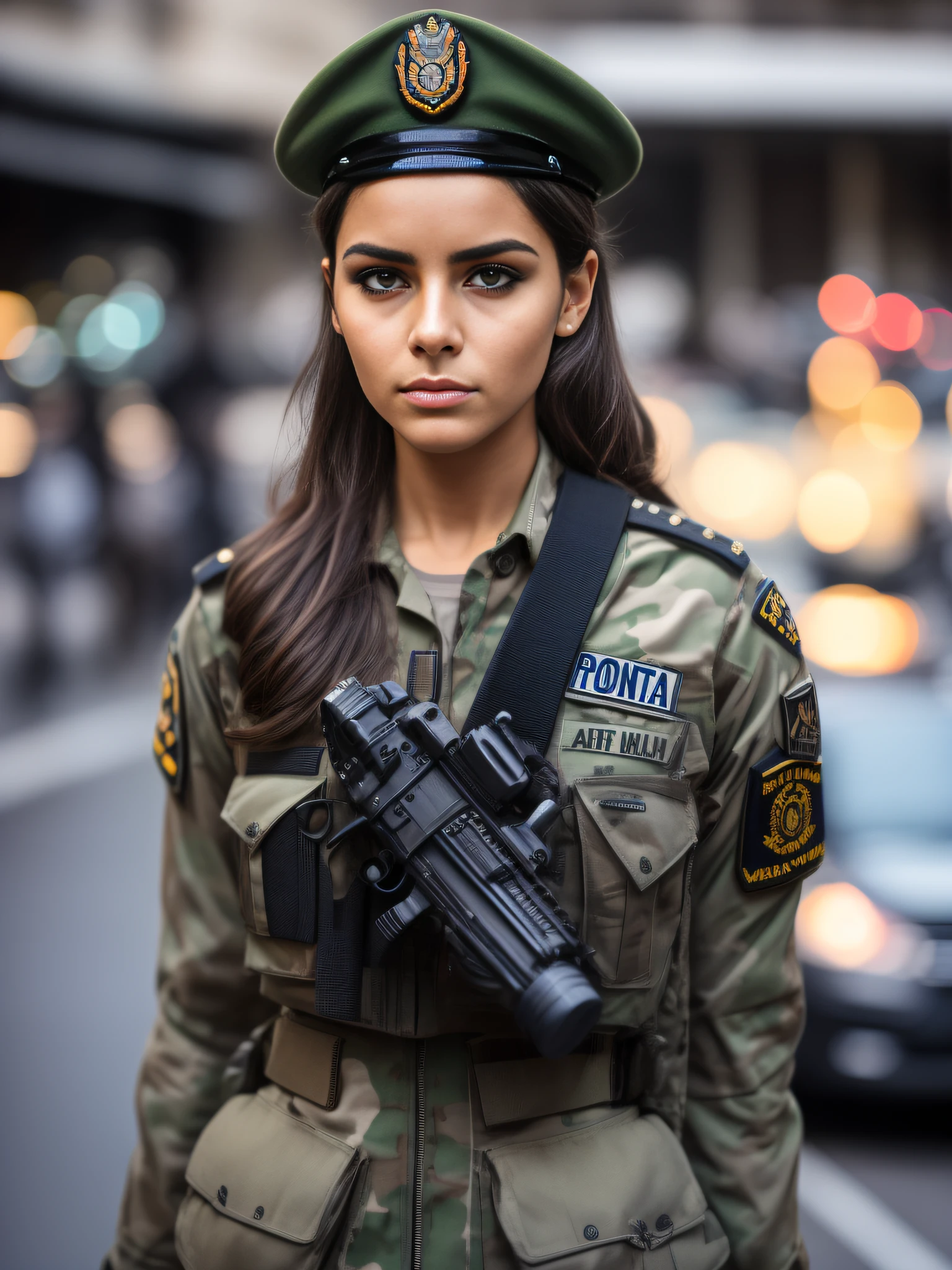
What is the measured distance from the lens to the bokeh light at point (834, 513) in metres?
16.9

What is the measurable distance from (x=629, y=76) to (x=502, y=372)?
2720cm

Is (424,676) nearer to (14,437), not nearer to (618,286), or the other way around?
(618,286)

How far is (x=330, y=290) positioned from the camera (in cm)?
203

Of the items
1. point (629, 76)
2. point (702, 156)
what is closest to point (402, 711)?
point (629, 76)

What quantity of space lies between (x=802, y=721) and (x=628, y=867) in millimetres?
363

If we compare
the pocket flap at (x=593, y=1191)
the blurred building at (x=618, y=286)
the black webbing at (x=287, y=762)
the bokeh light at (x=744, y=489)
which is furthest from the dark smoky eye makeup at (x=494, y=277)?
the bokeh light at (x=744, y=489)

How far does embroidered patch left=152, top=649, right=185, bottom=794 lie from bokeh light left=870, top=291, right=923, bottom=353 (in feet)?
81.2

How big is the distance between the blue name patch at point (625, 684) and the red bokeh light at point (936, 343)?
2488 centimetres

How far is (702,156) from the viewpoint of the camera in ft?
110

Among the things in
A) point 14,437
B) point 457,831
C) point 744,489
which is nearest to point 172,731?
point 457,831

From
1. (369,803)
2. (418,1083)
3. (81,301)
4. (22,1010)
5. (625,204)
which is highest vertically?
(625,204)

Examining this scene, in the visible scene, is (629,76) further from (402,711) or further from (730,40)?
(402,711)

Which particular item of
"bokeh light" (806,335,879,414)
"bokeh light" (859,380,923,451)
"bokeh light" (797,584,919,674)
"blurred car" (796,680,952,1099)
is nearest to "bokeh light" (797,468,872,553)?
"bokeh light" (859,380,923,451)

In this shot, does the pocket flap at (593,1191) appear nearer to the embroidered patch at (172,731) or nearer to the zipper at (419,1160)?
the zipper at (419,1160)
